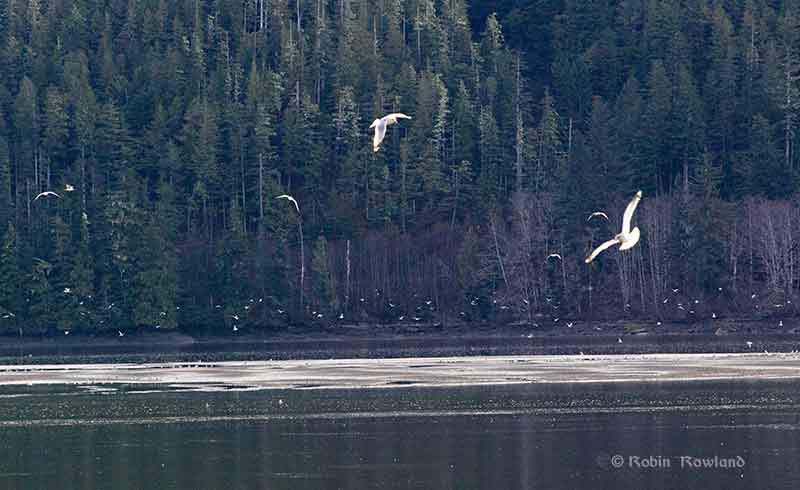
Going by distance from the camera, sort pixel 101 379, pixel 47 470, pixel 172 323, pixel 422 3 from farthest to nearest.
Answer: pixel 422 3
pixel 172 323
pixel 101 379
pixel 47 470

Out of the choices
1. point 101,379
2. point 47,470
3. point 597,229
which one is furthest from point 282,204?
point 47,470

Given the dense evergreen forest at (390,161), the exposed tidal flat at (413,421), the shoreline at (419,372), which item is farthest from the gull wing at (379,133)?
the dense evergreen forest at (390,161)

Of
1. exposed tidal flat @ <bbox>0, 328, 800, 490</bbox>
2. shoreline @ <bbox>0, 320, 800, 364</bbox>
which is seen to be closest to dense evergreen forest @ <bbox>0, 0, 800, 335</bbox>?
shoreline @ <bbox>0, 320, 800, 364</bbox>

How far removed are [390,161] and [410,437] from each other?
9033cm

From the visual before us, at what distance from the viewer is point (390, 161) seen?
14138cm

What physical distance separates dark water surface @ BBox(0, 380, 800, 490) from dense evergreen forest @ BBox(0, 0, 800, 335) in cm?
4991

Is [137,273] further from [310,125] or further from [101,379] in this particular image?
[101,379]

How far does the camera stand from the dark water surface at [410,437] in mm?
44781

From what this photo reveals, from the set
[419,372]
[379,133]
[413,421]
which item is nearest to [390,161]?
[419,372]

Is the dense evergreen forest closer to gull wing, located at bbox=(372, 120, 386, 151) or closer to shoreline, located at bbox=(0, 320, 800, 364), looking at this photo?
shoreline, located at bbox=(0, 320, 800, 364)

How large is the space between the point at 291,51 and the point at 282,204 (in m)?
27.8

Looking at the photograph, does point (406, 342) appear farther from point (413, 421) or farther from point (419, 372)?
point (413, 421)

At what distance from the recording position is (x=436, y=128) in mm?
140625

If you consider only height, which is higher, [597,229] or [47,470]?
[597,229]
